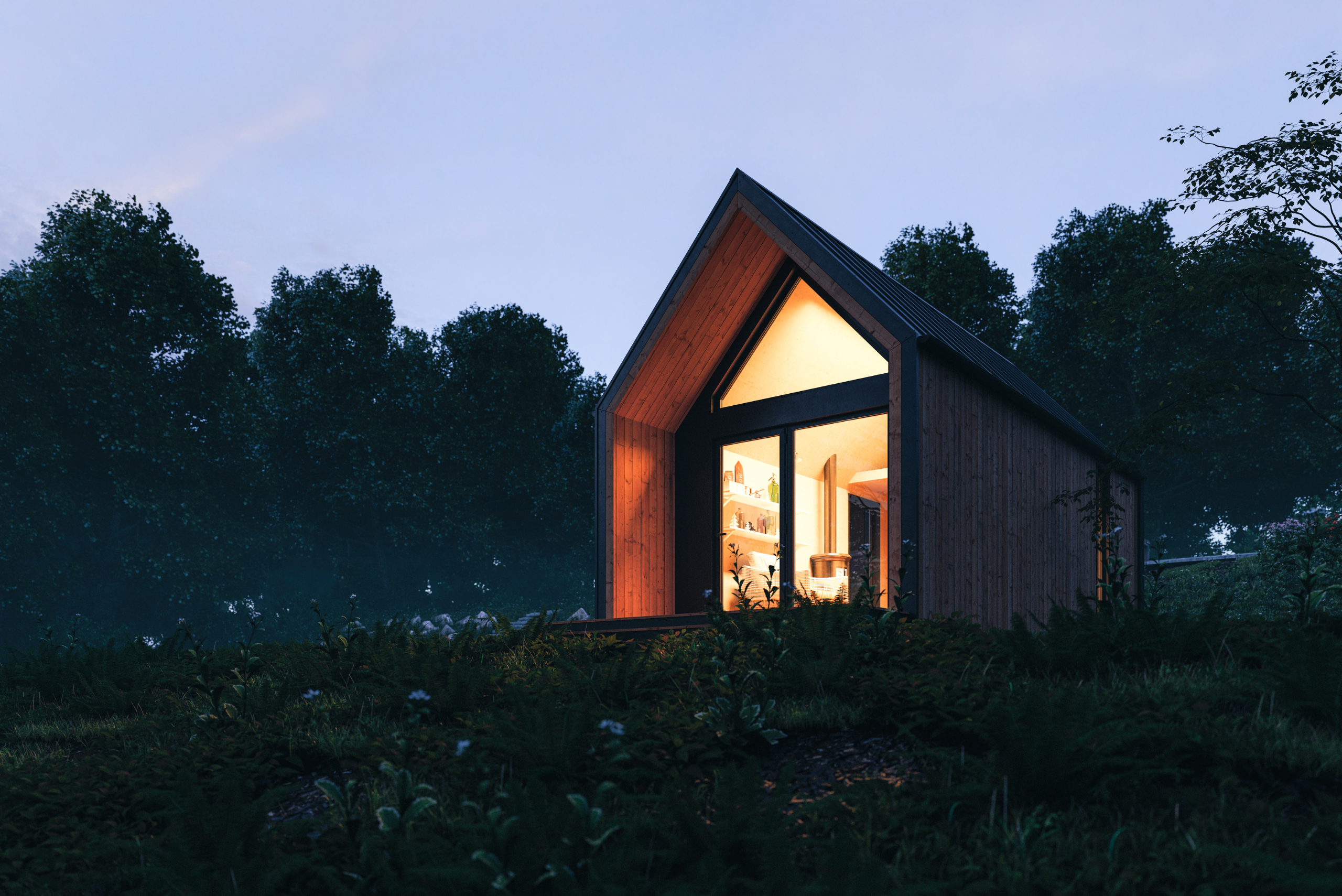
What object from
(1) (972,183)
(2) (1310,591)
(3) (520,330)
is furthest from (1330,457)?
(3) (520,330)

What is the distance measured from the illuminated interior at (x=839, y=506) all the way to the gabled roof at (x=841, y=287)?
182 centimetres

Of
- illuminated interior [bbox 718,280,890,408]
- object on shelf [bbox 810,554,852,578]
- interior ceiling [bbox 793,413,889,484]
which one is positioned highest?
illuminated interior [bbox 718,280,890,408]

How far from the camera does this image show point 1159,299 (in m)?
11.8

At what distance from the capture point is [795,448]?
414 inches

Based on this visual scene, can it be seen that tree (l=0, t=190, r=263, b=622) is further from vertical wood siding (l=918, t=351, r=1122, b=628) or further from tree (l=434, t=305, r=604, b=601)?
vertical wood siding (l=918, t=351, r=1122, b=628)

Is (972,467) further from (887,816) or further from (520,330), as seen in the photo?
(520,330)

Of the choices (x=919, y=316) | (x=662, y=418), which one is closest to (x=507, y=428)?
(x=662, y=418)

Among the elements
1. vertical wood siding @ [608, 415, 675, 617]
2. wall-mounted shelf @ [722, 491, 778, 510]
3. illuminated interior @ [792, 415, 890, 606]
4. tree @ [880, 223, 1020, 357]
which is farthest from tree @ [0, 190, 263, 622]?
tree @ [880, 223, 1020, 357]

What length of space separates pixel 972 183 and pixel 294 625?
2938cm

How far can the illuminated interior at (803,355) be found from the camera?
9859mm

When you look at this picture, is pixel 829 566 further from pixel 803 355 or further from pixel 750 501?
pixel 803 355

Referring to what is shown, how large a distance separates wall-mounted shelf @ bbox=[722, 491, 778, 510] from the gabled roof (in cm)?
214

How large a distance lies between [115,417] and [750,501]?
21570 millimetres

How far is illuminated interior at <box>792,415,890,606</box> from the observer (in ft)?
34.2
